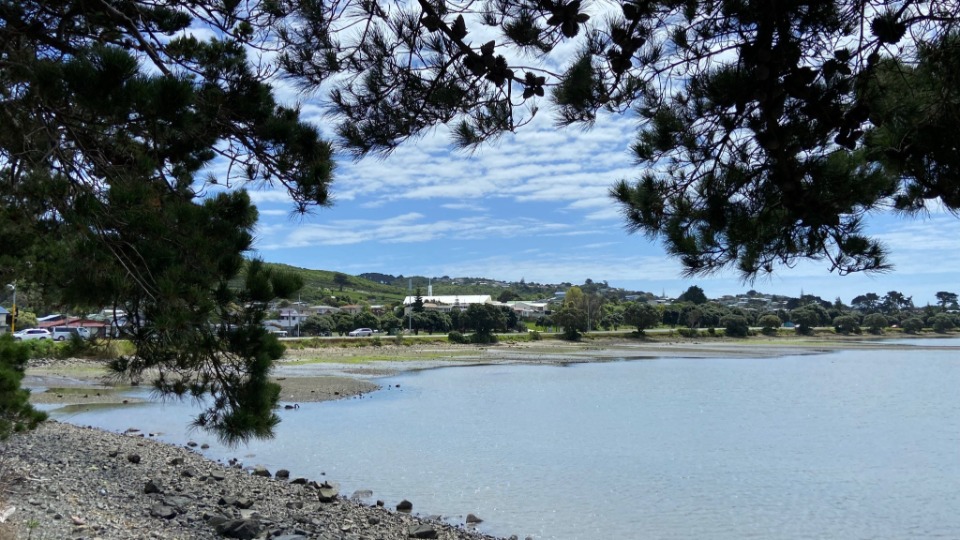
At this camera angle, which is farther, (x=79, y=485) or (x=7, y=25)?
(x=79, y=485)

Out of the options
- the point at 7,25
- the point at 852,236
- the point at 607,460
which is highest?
the point at 7,25

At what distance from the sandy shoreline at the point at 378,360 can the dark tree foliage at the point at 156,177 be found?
63 cm

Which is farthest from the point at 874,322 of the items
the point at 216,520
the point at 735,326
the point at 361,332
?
the point at 216,520

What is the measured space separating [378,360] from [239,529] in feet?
124

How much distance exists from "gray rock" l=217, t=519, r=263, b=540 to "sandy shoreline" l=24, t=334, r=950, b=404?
6.77 ft

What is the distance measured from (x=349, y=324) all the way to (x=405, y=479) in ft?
173

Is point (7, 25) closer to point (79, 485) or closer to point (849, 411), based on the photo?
point (79, 485)

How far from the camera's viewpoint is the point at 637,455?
16.2 metres

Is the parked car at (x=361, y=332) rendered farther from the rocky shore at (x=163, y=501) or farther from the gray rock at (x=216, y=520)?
the gray rock at (x=216, y=520)

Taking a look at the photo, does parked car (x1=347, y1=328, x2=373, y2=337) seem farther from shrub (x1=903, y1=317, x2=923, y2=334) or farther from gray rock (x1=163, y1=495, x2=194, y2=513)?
shrub (x1=903, y1=317, x2=923, y2=334)

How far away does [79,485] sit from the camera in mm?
8711

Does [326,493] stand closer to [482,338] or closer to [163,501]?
[163,501]

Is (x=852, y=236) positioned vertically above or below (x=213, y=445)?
above

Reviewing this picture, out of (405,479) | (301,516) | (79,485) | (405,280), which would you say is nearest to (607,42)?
(301,516)
